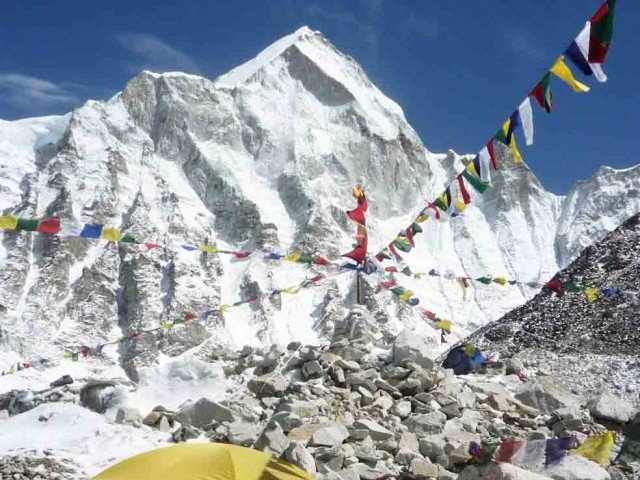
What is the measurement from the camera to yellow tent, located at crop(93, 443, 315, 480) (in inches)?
345

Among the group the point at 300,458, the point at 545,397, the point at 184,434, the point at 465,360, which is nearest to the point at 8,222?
the point at 184,434

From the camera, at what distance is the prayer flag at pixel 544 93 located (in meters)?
13.0

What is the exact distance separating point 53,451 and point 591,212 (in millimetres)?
185534

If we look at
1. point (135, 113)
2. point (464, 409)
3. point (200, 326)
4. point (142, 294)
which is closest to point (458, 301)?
point (200, 326)

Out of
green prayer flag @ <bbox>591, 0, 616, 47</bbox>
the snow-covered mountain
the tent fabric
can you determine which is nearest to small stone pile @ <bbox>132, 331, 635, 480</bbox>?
the tent fabric

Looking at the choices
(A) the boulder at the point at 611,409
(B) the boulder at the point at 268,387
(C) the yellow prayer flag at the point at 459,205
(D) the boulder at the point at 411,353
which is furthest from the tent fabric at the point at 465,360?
(B) the boulder at the point at 268,387

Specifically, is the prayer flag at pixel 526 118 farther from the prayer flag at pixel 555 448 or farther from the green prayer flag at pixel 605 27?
the prayer flag at pixel 555 448

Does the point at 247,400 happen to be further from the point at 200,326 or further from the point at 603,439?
the point at 200,326

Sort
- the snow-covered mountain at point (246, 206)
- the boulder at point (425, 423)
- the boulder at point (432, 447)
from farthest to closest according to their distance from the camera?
the snow-covered mountain at point (246, 206) → the boulder at point (425, 423) → the boulder at point (432, 447)

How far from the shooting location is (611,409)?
13656 mm

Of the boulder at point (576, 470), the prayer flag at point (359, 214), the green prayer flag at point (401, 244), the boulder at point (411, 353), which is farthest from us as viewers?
the green prayer flag at point (401, 244)

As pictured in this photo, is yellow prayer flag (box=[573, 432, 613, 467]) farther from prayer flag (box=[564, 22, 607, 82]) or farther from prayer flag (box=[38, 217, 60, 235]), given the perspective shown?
prayer flag (box=[38, 217, 60, 235])

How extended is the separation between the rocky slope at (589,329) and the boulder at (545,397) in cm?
267

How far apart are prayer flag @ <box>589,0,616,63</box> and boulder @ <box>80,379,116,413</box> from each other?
1046 centimetres
